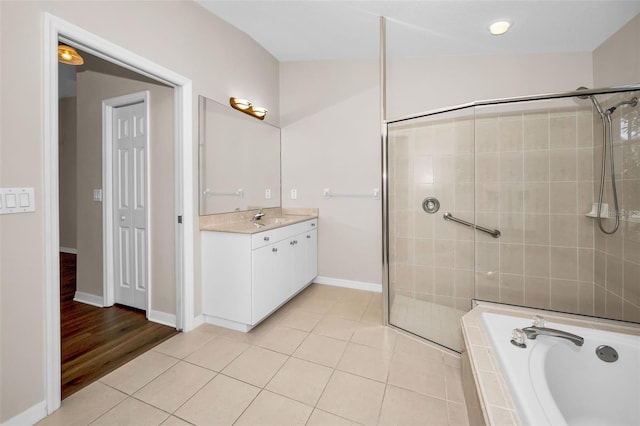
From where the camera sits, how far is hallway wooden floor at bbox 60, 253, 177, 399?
167cm

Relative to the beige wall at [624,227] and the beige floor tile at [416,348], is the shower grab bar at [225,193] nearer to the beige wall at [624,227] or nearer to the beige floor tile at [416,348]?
the beige floor tile at [416,348]

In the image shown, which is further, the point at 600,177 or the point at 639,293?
the point at 600,177

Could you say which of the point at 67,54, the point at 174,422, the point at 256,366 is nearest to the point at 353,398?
the point at 256,366

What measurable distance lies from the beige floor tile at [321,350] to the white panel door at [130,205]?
1.47 m

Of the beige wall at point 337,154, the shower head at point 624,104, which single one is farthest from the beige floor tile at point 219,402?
the shower head at point 624,104

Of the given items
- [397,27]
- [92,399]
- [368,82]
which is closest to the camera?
[92,399]

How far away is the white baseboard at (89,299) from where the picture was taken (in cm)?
261

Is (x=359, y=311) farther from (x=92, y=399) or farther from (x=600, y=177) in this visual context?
(x=600, y=177)

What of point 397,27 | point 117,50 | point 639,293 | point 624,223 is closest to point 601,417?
point 639,293

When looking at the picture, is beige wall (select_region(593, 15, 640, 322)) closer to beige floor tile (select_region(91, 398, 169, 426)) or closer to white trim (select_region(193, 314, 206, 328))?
beige floor tile (select_region(91, 398, 169, 426))

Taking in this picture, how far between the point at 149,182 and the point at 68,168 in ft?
12.3

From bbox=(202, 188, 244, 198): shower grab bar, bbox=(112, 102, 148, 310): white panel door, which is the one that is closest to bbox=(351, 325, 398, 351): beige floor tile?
bbox=(202, 188, 244, 198): shower grab bar

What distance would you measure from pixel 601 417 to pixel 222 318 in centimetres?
227

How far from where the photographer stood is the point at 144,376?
163 cm
